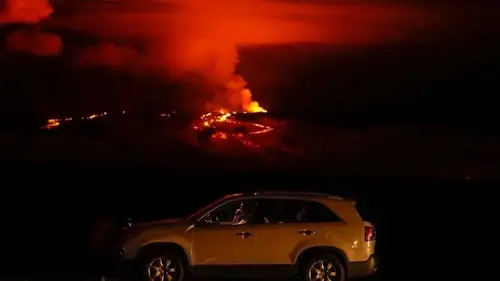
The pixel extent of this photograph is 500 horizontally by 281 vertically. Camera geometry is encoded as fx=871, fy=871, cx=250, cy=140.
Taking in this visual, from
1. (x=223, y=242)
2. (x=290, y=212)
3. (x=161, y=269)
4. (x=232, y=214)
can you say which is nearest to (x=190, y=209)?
(x=161, y=269)

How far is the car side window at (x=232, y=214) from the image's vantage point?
45.5 feet

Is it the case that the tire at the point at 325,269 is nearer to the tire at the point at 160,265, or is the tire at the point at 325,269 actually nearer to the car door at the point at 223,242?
the car door at the point at 223,242

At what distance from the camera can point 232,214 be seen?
13.9m

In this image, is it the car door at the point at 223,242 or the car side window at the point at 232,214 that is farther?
the car side window at the point at 232,214

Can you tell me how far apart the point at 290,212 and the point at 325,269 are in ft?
3.47

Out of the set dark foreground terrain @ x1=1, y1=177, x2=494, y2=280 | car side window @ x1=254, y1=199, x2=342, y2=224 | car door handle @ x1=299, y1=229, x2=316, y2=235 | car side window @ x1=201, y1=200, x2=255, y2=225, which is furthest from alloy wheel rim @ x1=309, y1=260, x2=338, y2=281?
dark foreground terrain @ x1=1, y1=177, x2=494, y2=280

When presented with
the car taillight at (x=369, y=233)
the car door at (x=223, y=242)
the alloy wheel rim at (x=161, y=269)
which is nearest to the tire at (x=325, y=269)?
the car taillight at (x=369, y=233)

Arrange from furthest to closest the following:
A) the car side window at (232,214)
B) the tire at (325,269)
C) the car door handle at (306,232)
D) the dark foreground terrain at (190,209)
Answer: the dark foreground terrain at (190,209) → the car side window at (232,214) → the tire at (325,269) → the car door handle at (306,232)

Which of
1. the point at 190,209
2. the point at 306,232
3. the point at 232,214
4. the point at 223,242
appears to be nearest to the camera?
the point at 306,232

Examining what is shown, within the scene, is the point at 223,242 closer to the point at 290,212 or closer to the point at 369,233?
the point at 290,212

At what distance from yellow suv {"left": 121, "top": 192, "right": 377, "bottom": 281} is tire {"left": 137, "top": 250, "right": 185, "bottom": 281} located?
0.02 m

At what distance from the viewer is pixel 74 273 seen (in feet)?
54.2

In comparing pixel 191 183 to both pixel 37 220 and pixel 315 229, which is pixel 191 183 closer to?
pixel 37 220

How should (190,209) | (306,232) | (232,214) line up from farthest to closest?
(190,209)
(232,214)
(306,232)
